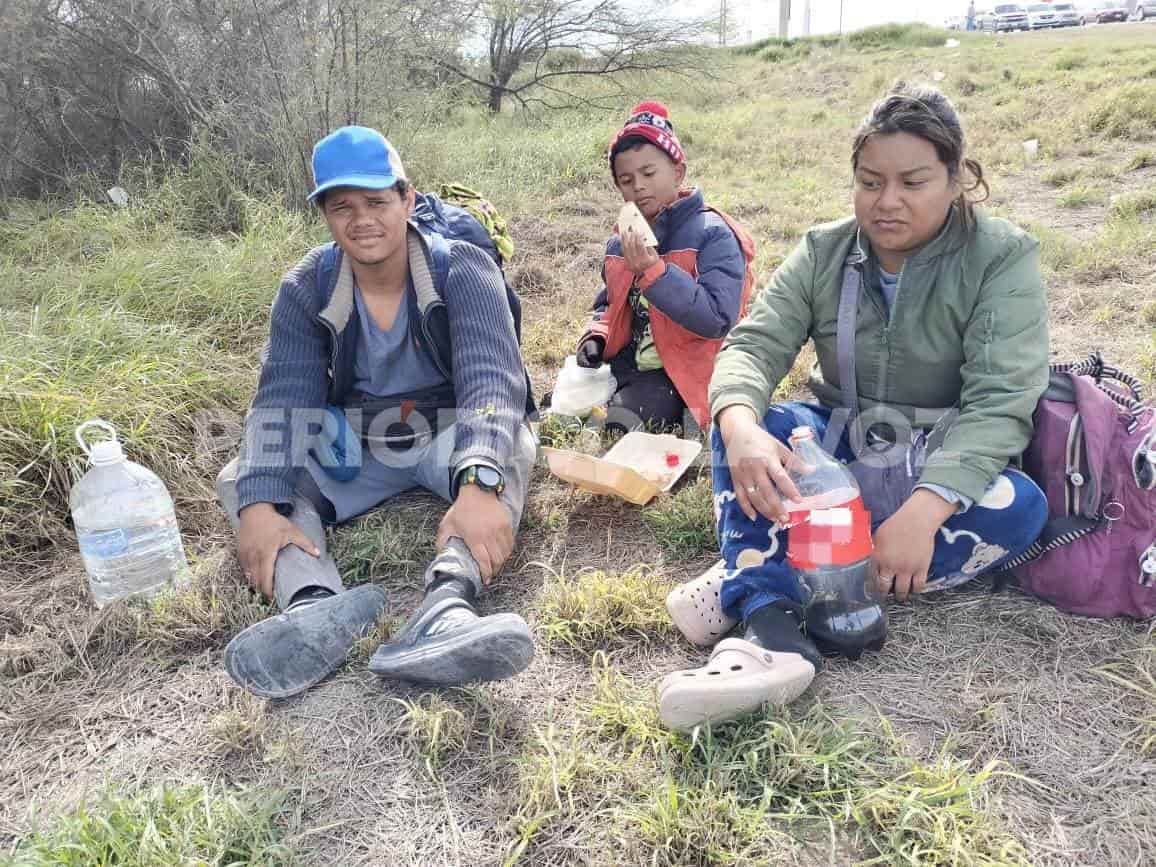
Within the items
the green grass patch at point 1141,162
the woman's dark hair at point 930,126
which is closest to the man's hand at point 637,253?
the woman's dark hair at point 930,126

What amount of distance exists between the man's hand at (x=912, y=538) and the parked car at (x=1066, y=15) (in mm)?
30870

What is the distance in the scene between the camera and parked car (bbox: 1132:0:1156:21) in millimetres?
23747

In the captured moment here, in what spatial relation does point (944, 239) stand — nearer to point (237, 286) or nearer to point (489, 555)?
point (489, 555)

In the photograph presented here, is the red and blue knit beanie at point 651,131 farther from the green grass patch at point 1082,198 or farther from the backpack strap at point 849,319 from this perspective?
the green grass patch at point 1082,198

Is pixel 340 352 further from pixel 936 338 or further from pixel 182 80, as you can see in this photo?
pixel 182 80

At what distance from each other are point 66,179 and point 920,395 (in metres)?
6.02

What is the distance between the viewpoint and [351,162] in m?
2.29

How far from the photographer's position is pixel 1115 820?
60.1 inches

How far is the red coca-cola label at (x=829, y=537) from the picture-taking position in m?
1.84

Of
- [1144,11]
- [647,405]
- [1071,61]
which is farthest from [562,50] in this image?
[1144,11]

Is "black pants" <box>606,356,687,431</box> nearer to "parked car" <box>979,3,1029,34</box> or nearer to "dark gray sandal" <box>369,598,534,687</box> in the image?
"dark gray sandal" <box>369,598,534,687</box>

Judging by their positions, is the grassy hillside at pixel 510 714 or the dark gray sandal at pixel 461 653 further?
the dark gray sandal at pixel 461 653

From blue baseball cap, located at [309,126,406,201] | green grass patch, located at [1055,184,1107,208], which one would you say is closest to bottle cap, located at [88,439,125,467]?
blue baseball cap, located at [309,126,406,201]

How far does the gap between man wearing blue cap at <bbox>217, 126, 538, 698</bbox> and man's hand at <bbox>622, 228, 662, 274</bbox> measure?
0.47 metres
